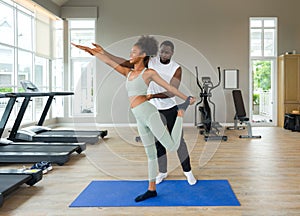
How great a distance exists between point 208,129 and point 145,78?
4.38 metres

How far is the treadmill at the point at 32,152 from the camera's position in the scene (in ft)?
13.8

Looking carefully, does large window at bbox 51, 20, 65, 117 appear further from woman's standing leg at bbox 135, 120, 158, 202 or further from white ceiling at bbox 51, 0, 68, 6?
woman's standing leg at bbox 135, 120, 158, 202

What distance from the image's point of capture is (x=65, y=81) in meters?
9.21

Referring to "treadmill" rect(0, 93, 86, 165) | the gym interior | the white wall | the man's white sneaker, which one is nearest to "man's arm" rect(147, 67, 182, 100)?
the man's white sneaker

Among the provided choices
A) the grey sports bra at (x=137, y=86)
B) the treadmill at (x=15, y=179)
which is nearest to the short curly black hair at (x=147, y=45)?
the grey sports bra at (x=137, y=86)

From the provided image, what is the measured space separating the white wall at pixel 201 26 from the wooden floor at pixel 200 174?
3.06 m

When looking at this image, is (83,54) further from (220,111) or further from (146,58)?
(146,58)

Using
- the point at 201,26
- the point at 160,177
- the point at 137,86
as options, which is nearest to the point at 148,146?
the point at 137,86

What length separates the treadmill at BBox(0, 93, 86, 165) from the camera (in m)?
4.21

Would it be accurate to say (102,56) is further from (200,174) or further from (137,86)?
(200,174)

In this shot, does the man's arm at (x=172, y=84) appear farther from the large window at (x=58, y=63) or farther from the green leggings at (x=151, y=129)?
the large window at (x=58, y=63)

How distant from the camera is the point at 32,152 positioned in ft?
14.6

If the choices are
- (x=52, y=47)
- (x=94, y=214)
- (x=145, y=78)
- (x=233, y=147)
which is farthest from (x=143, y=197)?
(x=52, y=47)

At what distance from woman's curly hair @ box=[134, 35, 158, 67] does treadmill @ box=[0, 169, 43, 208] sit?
5.17ft
